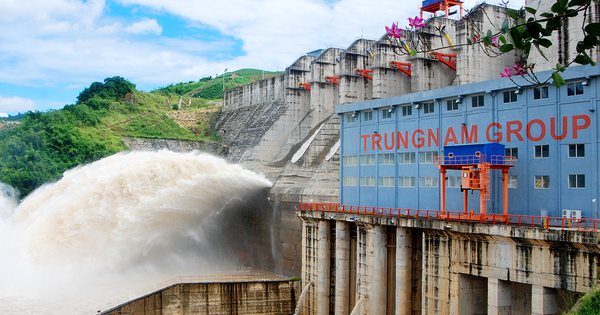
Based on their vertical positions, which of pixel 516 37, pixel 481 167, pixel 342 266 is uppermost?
pixel 516 37

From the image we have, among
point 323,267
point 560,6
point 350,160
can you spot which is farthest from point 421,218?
point 560,6

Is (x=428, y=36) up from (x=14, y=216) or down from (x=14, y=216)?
up

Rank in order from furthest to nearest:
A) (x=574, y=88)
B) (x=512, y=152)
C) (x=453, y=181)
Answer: (x=453, y=181), (x=512, y=152), (x=574, y=88)

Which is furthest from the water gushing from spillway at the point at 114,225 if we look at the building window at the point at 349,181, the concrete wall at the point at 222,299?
the building window at the point at 349,181

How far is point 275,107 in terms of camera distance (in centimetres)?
6331

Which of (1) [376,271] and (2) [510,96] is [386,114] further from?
(1) [376,271]

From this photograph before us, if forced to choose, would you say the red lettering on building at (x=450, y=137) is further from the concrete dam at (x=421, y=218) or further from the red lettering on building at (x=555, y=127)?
the red lettering on building at (x=555, y=127)

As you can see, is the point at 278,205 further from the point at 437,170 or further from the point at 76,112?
the point at 76,112

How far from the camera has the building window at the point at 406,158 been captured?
3107 cm

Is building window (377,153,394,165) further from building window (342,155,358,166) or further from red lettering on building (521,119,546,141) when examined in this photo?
red lettering on building (521,119,546,141)

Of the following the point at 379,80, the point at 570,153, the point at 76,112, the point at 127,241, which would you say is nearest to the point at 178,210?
the point at 127,241

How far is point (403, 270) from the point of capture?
29000 mm

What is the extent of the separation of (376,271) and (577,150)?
1253 centimetres

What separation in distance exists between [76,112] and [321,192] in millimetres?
44250
